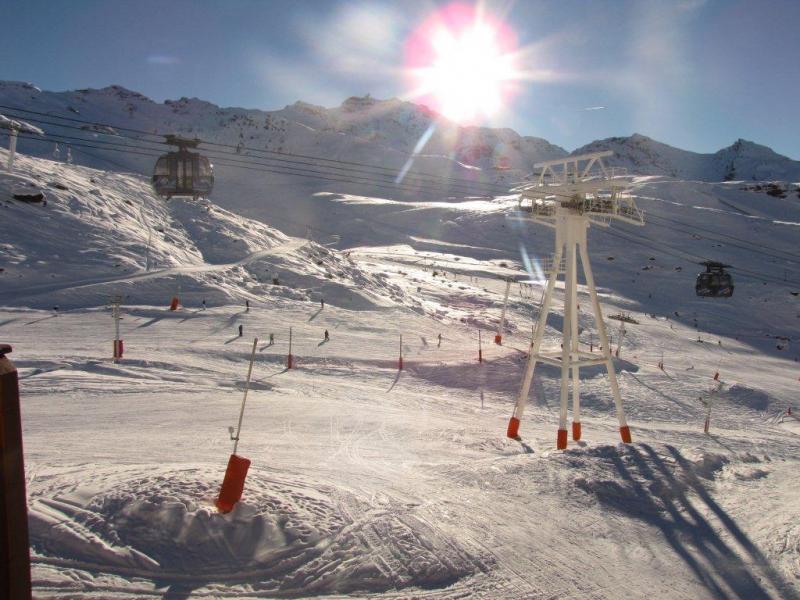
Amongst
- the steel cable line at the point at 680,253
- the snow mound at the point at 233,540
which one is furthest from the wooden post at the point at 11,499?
the steel cable line at the point at 680,253

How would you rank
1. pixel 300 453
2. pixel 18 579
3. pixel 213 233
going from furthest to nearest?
pixel 213 233 → pixel 300 453 → pixel 18 579

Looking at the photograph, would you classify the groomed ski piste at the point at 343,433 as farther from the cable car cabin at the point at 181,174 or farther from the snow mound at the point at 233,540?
the cable car cabin at the point at 181,174

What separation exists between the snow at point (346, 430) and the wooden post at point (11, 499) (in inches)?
73.0

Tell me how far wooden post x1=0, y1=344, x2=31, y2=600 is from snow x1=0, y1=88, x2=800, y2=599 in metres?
1.85

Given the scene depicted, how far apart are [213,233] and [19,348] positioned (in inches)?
964

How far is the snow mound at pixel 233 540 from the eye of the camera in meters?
6.28

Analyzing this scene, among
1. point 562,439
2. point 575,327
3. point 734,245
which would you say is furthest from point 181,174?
point 734,245

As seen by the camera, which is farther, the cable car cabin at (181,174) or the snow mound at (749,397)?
the cable car cabin at (181,174)

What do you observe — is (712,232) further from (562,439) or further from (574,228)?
(562,439)

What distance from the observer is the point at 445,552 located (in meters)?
7.28

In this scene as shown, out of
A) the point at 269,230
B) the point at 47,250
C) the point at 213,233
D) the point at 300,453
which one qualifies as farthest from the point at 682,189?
the point at 300,453

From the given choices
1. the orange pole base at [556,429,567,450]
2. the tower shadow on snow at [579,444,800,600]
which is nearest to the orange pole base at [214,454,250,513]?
the tower shadow on snow at [579,444,800,600]

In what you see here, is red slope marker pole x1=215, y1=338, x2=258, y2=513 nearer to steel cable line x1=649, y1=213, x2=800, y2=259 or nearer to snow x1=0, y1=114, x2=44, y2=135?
snow x1=0, y1=114, x2=44, y2=135

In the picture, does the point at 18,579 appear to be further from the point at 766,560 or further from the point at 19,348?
the point at 19,348
